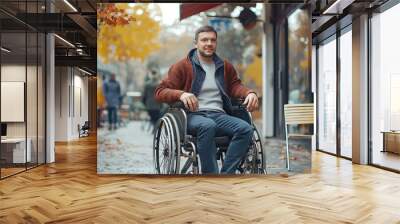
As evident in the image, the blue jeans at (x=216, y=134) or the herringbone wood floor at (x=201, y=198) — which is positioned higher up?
the blue jeans at (x=216, y=134)

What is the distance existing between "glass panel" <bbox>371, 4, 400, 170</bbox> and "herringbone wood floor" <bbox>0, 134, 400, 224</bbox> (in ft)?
1.72

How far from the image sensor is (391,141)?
7031mm

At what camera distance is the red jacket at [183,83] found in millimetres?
6176

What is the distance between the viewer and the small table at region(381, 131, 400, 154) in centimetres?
680

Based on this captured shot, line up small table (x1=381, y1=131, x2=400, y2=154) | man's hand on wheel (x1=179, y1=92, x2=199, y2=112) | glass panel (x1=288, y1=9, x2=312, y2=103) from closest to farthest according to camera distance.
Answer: man's hand on wheel (x1=179, y1=92, x2=199, y2=112) → glass panel (x1=288, y1=9, x2=312, y2=103) → small table (x1=381, y1=131, x2=400, y2=154)

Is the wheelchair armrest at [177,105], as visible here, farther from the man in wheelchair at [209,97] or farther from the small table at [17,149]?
the small table at [17,149]

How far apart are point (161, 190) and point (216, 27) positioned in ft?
8.34

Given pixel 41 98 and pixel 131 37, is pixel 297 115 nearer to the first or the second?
pixel 131 37

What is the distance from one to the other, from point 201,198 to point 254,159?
5.40ft

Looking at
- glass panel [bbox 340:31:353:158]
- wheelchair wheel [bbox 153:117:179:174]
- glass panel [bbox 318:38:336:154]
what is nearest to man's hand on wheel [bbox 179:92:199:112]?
wheelchair wheel [bbox 153:117:179:174]

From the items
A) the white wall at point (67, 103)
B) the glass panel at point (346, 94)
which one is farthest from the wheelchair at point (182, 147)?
the white wall at point (67, 103)

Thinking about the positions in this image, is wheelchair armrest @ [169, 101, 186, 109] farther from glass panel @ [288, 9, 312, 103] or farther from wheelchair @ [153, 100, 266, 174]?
glass panel @ [288, 9, 312, 103]

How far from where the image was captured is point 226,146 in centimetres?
613

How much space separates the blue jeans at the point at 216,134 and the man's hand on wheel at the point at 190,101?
0.09 metres
